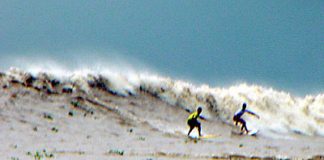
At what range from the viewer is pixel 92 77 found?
43875mm

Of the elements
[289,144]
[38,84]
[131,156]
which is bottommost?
[131,156]

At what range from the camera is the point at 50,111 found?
3609cm

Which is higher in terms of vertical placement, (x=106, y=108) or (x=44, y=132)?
(x=106, y=108)

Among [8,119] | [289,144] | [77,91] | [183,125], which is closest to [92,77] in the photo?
[77,91]

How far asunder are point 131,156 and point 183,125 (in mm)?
17273

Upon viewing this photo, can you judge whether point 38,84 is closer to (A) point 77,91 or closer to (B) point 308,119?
(A) point 77,91

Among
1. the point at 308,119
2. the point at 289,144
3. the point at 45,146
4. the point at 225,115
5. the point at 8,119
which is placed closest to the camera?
the point at 45,146

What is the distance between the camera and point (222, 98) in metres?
50.1

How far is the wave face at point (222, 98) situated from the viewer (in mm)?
42875

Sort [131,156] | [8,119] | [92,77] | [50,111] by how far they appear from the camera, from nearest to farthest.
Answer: [131,156] → [8,119] → [50,111] → [92,77]

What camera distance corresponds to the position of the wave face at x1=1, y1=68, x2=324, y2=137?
42875 mm

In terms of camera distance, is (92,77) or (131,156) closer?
(131,156)

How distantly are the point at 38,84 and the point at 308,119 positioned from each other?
2247 centimetres

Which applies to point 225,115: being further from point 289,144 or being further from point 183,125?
point 289,144
